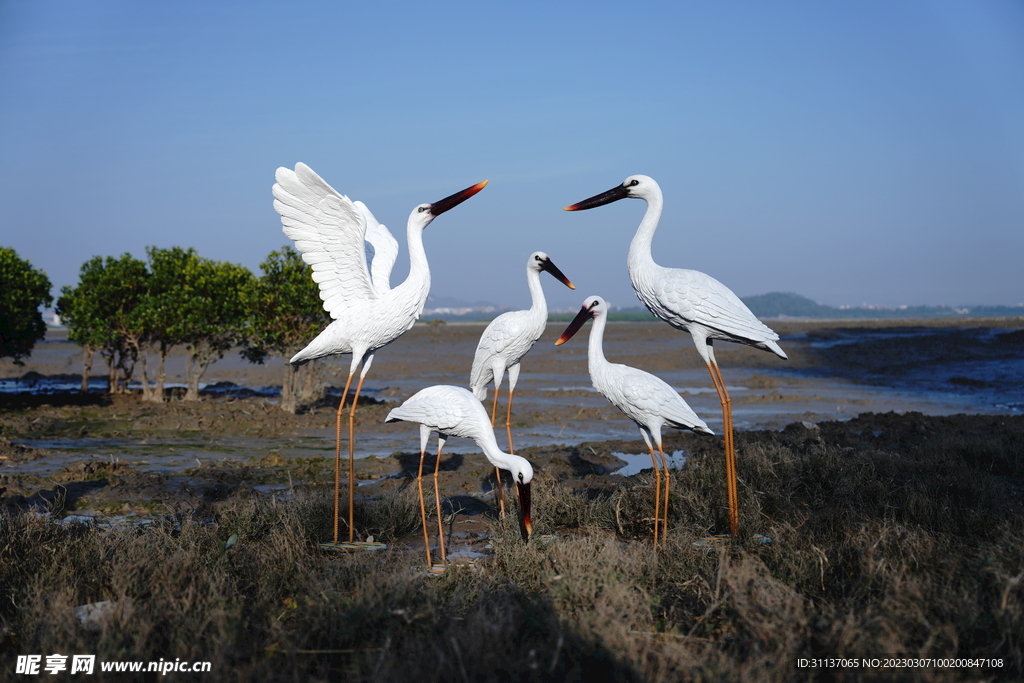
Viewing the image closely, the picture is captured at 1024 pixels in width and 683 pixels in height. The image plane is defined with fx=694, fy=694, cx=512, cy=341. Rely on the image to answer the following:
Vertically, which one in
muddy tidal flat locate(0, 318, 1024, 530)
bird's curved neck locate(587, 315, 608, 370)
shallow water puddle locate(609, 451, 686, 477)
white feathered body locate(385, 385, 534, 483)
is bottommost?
shallow water puddle locate(609, 451, 686, 477)

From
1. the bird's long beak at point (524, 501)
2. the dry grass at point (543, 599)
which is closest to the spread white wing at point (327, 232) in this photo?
the dry grass at point (543, 599)

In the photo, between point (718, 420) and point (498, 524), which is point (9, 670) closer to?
point (498, 524)

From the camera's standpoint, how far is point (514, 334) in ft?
22.9

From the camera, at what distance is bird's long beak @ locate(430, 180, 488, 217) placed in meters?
6.17

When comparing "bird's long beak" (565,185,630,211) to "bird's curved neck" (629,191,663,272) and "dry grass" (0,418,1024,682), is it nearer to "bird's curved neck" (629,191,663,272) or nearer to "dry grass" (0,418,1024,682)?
"bird's curved neck" (629,191,663,272)

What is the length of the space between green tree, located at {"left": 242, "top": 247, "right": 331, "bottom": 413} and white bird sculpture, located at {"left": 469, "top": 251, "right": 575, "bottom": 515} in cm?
887

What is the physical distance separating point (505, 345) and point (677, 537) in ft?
8.33

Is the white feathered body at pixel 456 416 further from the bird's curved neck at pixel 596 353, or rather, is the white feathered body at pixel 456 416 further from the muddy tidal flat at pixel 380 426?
the muddy tidal flat at pixel 380 426

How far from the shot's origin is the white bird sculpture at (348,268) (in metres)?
6.00

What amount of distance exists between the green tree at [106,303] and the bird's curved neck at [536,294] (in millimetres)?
12081

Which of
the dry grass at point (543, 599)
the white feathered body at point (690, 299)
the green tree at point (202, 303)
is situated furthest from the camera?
the green tree at point (202, 303)

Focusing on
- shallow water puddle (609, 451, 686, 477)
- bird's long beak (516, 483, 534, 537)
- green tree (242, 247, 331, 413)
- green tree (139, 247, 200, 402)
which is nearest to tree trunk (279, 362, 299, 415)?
green tree (242, 247, 331, 413)

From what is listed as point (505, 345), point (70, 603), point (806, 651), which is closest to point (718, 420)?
point (505, 345)

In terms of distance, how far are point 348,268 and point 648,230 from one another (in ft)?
8.98
